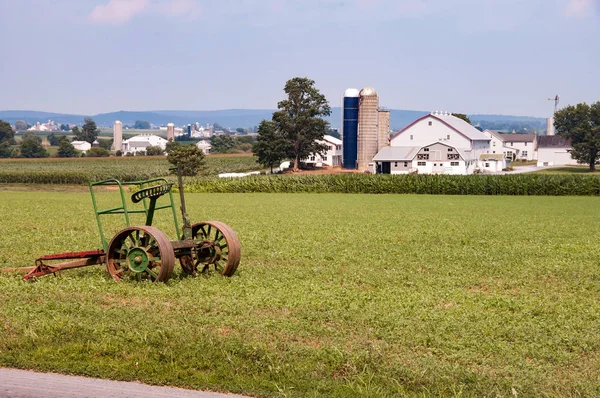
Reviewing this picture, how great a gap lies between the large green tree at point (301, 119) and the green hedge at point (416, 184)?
3331cm

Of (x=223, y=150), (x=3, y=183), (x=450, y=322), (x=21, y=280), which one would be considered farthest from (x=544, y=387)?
(x=223, y=150)

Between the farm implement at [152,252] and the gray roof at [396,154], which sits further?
the gray roof at [396,154]

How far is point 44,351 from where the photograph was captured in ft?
28.9

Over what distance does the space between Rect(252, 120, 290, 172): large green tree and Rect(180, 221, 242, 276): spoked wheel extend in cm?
7997

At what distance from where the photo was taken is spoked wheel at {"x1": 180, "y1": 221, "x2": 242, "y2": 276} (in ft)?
42.3

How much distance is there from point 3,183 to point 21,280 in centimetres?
6427

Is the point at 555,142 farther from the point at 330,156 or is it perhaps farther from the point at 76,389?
the point at 76,389

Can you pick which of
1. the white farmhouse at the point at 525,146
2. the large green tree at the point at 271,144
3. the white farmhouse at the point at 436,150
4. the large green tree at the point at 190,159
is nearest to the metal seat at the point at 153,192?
the white farmhouse at the point at 436,150

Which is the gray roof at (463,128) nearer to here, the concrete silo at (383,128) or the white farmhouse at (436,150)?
the white farmhouse at (436,150)

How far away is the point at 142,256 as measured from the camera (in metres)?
12.3

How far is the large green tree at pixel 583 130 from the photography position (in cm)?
10125

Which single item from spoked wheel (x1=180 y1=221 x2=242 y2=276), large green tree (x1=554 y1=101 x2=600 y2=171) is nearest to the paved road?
spoked wheel (x1=180 y1=221 x2=242 y2=276)

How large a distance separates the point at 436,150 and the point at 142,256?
7031 cm

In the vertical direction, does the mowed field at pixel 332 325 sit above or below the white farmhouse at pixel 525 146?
below
